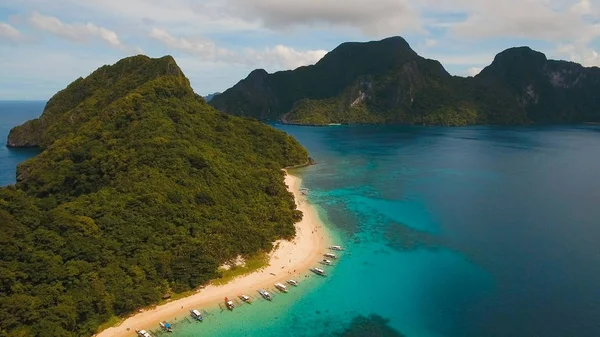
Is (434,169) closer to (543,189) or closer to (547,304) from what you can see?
(543,189)

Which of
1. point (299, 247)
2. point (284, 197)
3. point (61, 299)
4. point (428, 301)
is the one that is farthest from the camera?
point (284, 197)

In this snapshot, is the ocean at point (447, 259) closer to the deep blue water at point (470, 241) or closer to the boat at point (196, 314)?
the deep blue water at point (470, 241)

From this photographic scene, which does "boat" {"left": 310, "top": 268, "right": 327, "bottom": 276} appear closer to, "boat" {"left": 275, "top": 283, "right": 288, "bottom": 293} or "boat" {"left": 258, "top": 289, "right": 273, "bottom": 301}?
"boat" {"left": 275, "top": 283, "right": 288, "bottom": 293}

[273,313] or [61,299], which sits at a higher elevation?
[61,299]

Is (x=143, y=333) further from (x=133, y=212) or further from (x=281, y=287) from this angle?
(x=133, y=212)

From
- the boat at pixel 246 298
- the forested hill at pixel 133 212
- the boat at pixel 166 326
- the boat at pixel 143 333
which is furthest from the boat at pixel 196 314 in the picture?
the boat at pixel 246 298

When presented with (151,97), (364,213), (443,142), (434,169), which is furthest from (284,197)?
(443,142)

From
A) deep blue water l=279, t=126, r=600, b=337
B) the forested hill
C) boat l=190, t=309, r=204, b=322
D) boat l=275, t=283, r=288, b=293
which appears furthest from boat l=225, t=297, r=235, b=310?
deep blue water l=279, t=126, r=600, b=337

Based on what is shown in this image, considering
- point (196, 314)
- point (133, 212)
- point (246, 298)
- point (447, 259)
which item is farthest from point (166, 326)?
point (447, 259)
